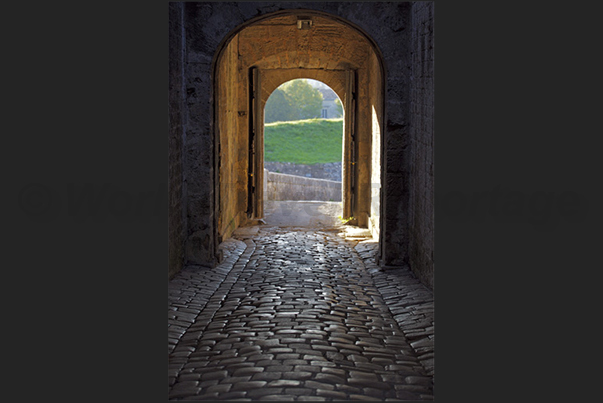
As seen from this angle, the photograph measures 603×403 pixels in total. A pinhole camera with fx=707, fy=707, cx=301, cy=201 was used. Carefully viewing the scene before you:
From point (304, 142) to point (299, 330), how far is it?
3237 centimetres

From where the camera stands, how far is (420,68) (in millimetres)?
7473

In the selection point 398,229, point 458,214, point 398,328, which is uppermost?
point 458,214

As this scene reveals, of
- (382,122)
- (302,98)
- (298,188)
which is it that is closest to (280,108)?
(302,98)

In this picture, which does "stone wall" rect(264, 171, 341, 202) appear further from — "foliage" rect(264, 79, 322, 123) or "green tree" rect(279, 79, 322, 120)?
"green tree" rect(279, 79, 322, 120)

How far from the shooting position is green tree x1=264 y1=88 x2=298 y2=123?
185ft

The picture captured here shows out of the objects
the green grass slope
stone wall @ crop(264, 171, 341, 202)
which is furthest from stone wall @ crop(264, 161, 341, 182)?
stone wall @ crop(264, 171, 341, 202)

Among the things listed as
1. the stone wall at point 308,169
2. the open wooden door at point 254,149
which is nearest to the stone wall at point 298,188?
the open wooden door at point 254,149

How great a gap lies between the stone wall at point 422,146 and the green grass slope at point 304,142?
2672 cm

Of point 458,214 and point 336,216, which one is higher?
point 458,214

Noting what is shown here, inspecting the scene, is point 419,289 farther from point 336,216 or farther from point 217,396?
point 336,216

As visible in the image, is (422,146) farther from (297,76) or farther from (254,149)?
(297,76)

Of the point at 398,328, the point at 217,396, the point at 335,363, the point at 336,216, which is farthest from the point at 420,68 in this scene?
the point at 336,216

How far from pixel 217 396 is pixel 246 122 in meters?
9.20

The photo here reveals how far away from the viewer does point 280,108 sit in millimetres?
56969
